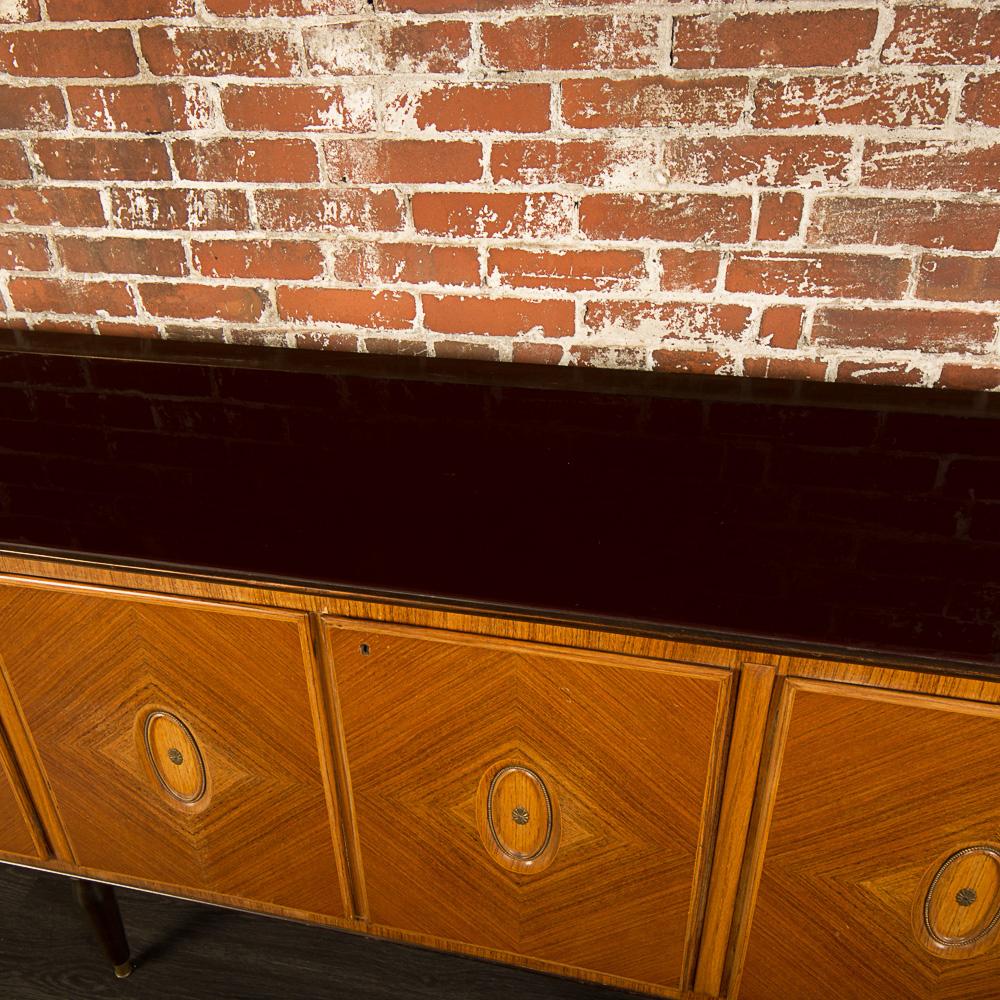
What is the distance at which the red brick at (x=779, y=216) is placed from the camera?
127 centimetres

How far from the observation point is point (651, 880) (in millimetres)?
1052

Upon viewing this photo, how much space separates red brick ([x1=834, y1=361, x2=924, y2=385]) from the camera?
1366mm

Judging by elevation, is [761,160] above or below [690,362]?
above

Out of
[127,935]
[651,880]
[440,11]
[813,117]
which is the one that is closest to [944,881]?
[651,880]

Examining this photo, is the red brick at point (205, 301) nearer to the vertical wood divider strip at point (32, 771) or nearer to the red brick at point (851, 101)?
Result: the vertical wood divider strip at point (32, 771)

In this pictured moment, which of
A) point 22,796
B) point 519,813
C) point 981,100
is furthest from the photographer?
point 22,796

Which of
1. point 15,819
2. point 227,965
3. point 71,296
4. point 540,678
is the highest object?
point 71,296

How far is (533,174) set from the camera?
4.36 feet

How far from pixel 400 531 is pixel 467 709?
0.23 metres

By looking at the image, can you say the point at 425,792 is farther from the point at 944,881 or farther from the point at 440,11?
the point at 440,11

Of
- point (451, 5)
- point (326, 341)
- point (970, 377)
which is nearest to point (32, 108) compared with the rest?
point (326, 341)

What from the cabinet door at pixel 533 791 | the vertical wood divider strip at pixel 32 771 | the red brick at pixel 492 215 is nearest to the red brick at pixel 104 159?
the red brick at pixel 492 215

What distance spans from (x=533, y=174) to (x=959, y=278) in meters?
0.67

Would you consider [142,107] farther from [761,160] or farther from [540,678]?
[540,678]
